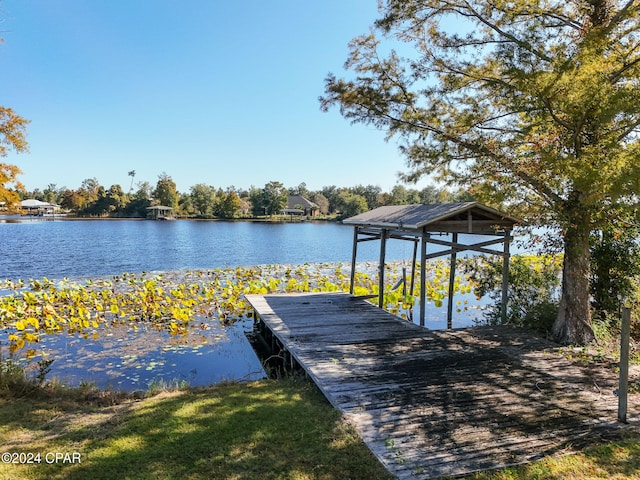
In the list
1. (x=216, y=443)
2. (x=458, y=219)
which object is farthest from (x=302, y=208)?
(x=216, y=443)

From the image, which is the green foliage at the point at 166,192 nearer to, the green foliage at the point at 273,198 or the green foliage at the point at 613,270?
the green foliage at the point at 273,198

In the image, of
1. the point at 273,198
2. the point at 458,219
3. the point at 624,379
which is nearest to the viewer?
the point at 624,379

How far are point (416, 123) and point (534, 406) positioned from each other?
17.1ft

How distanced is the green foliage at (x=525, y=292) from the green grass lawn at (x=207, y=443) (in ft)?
14.9

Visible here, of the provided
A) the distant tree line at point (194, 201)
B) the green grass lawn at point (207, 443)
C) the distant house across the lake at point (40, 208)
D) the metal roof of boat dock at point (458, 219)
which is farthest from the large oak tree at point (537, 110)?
the distant house across the lake at point (40, 208)

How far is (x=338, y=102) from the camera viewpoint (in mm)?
7914

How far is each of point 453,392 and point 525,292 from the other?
522 cm

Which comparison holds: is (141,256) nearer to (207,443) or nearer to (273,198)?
(207,443)

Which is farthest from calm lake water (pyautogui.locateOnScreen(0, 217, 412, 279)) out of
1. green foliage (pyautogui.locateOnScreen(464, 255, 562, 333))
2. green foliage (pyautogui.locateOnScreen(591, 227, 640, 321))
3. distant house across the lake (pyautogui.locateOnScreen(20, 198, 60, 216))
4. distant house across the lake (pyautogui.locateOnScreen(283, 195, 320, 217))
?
distant house across the lake (pyautogui.locateOnScreen(20, 198, 60, 216))

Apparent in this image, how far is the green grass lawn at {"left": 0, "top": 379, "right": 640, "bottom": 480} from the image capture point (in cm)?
330

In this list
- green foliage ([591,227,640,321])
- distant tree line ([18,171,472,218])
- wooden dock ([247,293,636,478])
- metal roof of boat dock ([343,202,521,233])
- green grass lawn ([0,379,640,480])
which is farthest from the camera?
distant tree line ([18,171,472,218])

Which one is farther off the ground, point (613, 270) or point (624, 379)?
point (613, 270)

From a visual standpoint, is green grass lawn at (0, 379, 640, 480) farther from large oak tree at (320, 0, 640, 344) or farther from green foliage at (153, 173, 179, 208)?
green foliage at (153, 173, 179, 208)

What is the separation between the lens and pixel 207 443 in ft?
12.4
